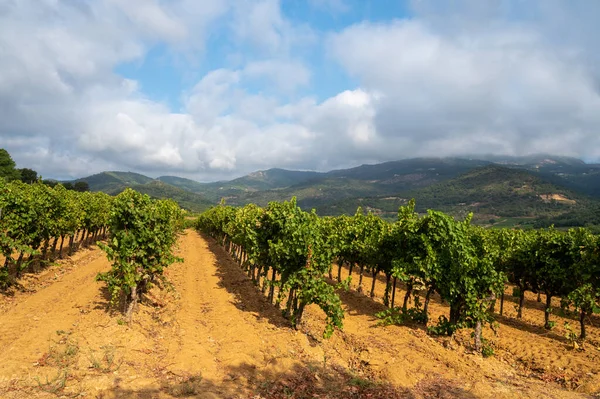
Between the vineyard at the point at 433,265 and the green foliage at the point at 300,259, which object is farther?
the vineyard at the point at 433,265

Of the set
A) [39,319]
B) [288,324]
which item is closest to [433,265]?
[288,324]

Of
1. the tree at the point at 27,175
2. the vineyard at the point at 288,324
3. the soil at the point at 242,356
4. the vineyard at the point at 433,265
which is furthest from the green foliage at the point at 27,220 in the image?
the tree at the point at 27,175

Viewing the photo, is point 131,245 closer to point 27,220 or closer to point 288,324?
point 27,220

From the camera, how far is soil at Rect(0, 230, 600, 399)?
952 cm

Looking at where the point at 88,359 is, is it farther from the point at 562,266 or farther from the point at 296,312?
the point at 562,266

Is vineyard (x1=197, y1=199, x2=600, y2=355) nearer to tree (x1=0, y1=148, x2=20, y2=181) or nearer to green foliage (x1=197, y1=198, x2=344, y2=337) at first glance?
green foliage (x1=197, y1=198, x2=344, y2=337)

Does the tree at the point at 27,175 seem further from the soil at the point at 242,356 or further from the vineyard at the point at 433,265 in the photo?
the vineyard at the point at 433,265

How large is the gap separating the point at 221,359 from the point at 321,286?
4.91m

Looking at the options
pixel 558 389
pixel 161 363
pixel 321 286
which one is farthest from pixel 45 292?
pixel 558 389

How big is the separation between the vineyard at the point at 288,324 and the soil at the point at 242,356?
0.23 feet

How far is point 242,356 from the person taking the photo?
464 inches

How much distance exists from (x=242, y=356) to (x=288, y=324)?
400 cm

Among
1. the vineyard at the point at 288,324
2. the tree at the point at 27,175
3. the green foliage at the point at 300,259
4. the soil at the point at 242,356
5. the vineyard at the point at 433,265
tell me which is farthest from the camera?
the tree at the point at 27,175

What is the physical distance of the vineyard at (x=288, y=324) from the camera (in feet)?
33.3
